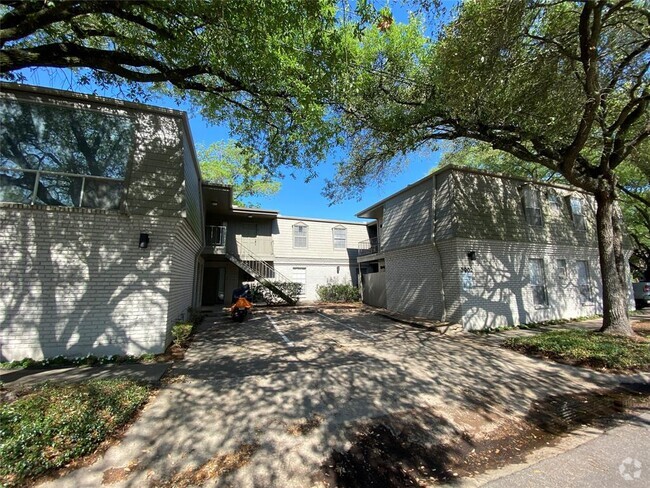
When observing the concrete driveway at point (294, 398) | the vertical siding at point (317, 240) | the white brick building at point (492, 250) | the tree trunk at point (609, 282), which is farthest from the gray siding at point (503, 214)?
the vertical siding at point (317, 240)

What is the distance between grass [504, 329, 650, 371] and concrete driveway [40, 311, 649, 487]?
47 cm

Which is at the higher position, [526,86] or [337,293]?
[526,86]

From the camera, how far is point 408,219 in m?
13.1

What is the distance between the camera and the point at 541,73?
7176 mm

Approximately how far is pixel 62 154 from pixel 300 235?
14.7 m

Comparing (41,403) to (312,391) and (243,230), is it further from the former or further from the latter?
(243,230)

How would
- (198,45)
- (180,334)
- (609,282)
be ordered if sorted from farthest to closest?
(609,282)
(180,334)
(198,45)

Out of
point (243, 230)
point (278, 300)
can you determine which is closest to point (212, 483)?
point (278, 300)

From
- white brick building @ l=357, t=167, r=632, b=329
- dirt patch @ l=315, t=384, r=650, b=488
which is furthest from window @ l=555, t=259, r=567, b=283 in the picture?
dirt patch @ l=315, t=384, r=650, b=488

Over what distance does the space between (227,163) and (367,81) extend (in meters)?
18.6

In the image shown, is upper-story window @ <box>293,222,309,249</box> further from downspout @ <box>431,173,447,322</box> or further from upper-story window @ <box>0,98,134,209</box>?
upper-story window @ <box>0,98,134,209</box>

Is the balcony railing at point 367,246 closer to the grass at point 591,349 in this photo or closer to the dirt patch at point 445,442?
the grass at point 591,349

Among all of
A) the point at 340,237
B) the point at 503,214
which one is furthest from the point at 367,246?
the point at 503,214

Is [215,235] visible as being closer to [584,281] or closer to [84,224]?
[84,224]
